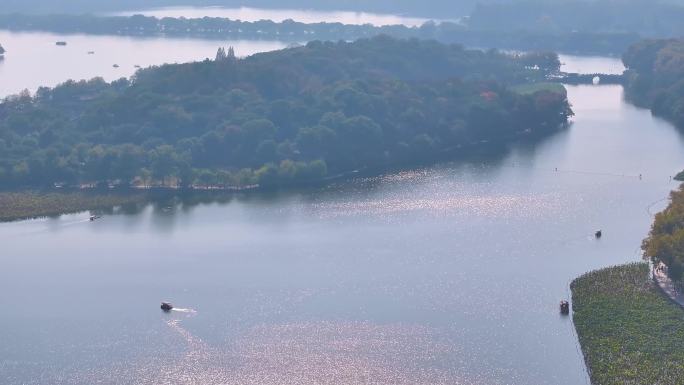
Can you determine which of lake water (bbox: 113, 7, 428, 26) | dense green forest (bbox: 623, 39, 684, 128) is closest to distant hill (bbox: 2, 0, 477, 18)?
lake water (bbox: 113, 7, 428, 26)

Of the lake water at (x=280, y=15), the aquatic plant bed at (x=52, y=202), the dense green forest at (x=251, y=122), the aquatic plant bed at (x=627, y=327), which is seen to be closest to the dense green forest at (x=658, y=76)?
the dense green forest at (x=251, y=122)

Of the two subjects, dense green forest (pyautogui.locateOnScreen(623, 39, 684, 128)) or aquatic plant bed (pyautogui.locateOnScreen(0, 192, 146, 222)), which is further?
dense green forest (pyautogui.locateOnScreen(623, 39, 684, 128))

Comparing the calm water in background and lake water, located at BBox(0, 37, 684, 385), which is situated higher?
the calm water in background

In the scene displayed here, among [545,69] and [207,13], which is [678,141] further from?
[207,13]

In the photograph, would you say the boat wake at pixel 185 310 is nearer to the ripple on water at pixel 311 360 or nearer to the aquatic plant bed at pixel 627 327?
the ripple on water at pixel 311 360

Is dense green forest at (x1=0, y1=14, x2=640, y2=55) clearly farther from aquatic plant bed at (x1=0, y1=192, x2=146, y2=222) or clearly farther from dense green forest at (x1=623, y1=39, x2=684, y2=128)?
aquatic plant bed at (x1=0, y1=192, x2=146, y2=222)
